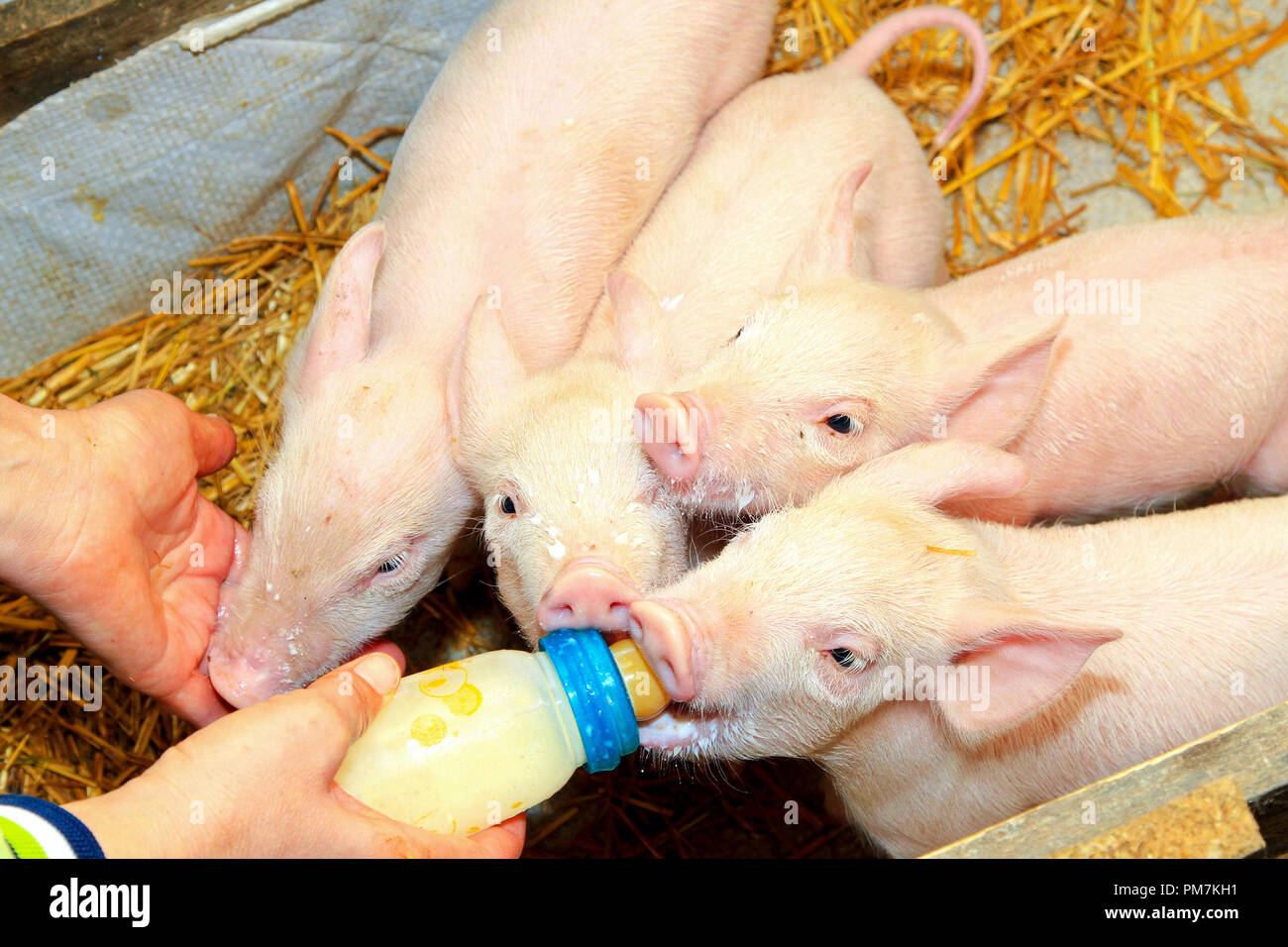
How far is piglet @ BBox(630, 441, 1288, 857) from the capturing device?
2.27 metres

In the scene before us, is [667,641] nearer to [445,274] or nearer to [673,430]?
[673,430]

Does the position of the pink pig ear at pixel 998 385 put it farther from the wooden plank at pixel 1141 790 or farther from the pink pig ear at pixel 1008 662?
the wooden plank at pixel 1141 790

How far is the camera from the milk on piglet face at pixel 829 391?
265 cm

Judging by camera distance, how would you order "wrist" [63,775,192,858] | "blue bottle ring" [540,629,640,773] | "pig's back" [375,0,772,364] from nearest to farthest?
"wrist" [63,775,192,858], "blue bottle ring" [540,629,640,773], "pig's back" [375,0,772,364]

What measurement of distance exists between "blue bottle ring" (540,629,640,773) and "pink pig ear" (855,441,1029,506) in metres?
0.73

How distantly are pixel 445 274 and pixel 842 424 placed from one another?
4.27 feet

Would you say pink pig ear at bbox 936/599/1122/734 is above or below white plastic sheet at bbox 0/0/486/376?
below

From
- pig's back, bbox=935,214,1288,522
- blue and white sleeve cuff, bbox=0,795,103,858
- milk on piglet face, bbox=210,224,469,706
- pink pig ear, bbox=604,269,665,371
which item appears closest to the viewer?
blue and white sleeve cuff, bbox=0,795,103,858

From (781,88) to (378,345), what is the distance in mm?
1546

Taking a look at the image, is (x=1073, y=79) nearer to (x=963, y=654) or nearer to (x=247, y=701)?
(x=963, y=654)
